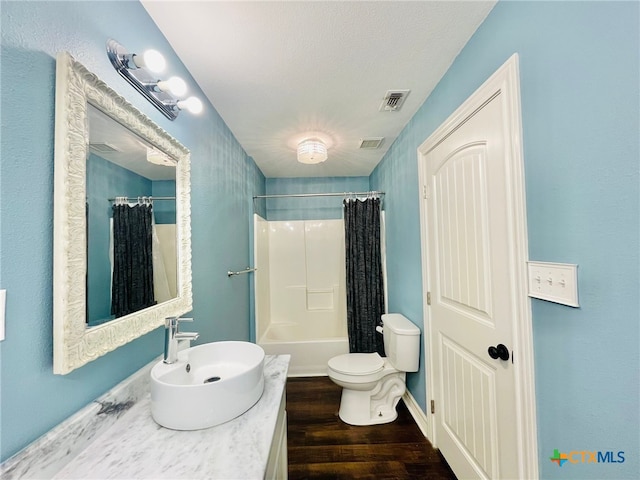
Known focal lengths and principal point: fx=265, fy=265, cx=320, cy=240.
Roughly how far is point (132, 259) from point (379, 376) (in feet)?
5.91

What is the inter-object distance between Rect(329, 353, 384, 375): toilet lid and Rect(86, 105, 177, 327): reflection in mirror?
135 cm

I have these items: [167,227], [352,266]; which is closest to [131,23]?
[167,227]

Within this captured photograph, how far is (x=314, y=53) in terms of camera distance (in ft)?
4.42

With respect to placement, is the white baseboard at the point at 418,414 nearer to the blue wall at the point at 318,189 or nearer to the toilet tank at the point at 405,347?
the toilet tank at the point at 405,347

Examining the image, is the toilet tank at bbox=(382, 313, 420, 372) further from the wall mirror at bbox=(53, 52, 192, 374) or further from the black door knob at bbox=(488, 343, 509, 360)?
the wall mirror at bbox=(53, 52, 192, 374)

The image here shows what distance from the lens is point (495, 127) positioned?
112 cm

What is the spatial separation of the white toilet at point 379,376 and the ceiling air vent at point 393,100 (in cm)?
161

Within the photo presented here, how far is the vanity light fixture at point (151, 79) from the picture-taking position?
0.91 metres

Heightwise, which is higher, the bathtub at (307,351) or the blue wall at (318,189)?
the blue wall at (318,189)

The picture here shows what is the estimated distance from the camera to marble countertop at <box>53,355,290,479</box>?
2.16ft

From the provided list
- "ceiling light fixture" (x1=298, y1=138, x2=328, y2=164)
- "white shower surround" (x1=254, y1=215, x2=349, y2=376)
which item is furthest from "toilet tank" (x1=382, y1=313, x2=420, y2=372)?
"ceiling light fixture" (x1=298, y1=138, x2=328, y2=164)

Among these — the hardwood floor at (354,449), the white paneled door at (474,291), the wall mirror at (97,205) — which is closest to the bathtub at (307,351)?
the hardwood floor at (354,449)

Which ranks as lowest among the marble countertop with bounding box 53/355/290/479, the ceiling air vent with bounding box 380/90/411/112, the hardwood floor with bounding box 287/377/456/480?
the hardwood floor with bounding box 287/377/456/480

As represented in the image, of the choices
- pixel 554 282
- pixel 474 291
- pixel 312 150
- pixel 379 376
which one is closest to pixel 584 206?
pixel 554 282
